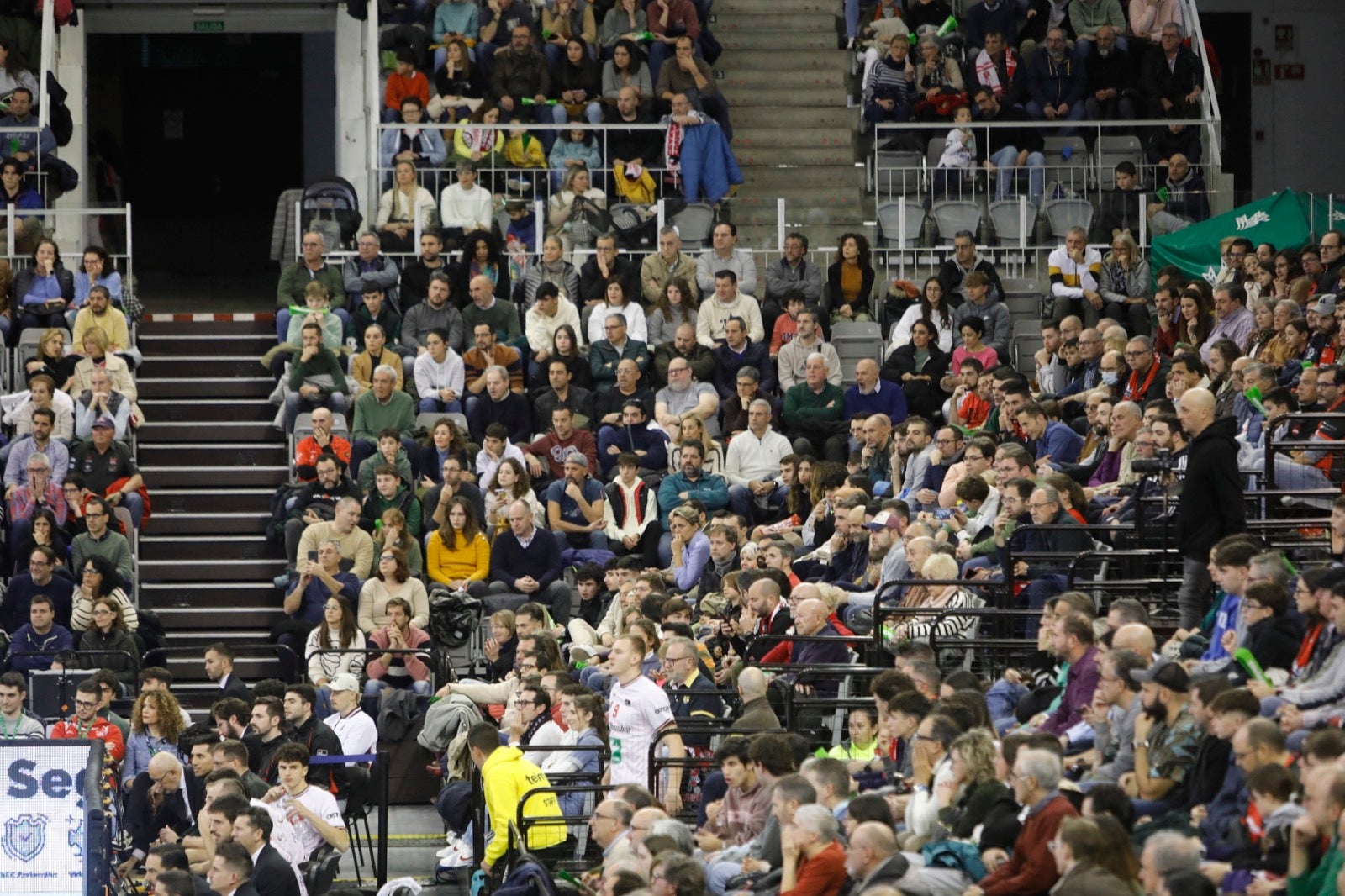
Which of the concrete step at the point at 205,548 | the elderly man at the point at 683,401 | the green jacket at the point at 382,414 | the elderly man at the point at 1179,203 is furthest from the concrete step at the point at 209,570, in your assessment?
the elderly man at the point at 1179,203

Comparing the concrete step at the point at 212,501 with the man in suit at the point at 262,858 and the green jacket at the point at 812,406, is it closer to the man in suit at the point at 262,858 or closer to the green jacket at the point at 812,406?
the green jacket at the point at 812,406

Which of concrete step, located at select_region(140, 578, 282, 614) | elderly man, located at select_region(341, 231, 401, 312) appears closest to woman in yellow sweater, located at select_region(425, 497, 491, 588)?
concrete step, located at select_region(140, 578, 282, 614)

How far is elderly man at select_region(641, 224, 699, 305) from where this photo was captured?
67.5 feet

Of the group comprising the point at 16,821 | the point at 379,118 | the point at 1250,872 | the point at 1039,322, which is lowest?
the point at 16,821

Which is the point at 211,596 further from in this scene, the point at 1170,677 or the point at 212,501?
the point at 1170,677

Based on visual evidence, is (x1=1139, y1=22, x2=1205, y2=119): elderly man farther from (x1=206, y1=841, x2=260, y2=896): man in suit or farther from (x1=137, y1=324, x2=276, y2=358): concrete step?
(x1=206, y1=841, x2=260, y2=896): man in suit

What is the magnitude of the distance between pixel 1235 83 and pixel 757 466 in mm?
10822

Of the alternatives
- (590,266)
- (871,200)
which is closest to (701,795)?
(590,266)

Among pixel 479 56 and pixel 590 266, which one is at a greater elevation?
pixel 479 56

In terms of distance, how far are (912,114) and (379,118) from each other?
5039 millimetres

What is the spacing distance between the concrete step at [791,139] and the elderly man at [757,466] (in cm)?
527

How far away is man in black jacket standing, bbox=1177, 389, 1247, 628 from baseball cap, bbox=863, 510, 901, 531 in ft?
10.1

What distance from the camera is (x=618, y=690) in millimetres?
13312

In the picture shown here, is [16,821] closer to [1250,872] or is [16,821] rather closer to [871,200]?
[1250,872]
